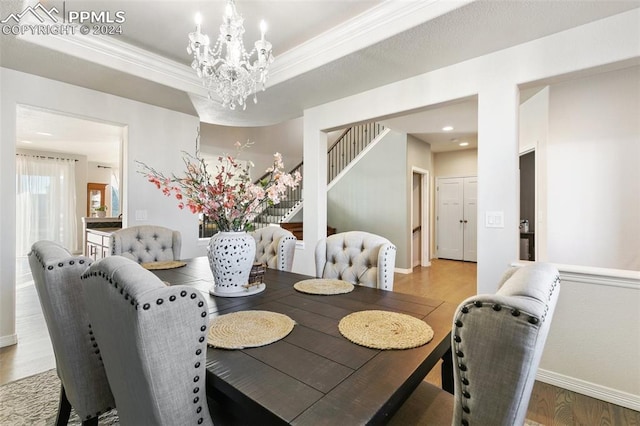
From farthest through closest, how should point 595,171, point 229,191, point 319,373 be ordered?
point 595,171, point 229,191, point 319,373

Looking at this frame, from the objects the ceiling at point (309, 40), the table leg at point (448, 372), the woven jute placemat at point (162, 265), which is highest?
the ceiling at point (309, 40)

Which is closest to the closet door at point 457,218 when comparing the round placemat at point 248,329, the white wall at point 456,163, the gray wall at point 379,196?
Result: the white wall at point 456,163

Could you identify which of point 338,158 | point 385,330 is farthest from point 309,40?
point 338,158

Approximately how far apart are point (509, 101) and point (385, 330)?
2.07 m

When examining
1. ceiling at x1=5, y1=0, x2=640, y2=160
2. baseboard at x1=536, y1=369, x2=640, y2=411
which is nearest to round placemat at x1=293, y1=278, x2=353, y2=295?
baseboard at x1=536, y1=369, x2=640, y2=411

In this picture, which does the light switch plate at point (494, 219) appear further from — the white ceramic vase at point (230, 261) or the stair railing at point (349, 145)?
the stair railing at point (349, 145)

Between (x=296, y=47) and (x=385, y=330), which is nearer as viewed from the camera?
(x=385, y=330)

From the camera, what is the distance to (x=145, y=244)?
254cm

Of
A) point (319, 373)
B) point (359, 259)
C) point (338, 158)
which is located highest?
point (338, 158)

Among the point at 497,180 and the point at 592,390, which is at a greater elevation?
the point at 497,180

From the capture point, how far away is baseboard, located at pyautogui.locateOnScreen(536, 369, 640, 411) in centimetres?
179

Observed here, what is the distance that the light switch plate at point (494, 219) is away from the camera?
227 centimetres

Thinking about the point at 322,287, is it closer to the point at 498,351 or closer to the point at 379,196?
the point at 498,351

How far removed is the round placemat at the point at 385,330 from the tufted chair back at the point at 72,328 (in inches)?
41.6
